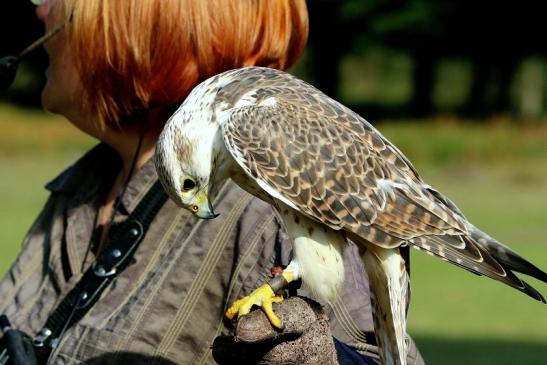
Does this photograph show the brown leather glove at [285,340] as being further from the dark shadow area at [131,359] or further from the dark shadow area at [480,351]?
the dark shadow area at [480,351]

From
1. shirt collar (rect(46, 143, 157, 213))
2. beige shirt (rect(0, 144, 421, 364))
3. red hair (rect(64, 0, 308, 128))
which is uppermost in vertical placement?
red hair (rect(64, 0, 308, 128))

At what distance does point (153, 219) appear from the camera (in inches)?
114

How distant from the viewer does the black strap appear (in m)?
2.81

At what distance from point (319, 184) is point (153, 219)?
515 mm

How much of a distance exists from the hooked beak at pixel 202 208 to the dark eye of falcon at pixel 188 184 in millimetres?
30

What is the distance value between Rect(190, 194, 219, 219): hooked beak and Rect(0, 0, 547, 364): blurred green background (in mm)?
5321

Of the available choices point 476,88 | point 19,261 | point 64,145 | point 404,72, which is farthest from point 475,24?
point 19,261

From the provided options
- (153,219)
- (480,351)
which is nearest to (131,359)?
(153,219)

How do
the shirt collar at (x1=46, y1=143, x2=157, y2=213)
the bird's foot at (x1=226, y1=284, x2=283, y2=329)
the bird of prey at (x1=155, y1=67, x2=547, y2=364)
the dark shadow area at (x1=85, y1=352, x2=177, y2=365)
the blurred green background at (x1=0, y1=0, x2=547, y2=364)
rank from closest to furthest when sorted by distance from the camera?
the bird's foot at (x1=226, y1=284, x2=283, y2=329) → the bird of prey at (x1=155, y1=67, x2=547, y2=364) → the dark shadow area at (x1=85, y1=352, x2=177, y2=365) → the shirt collar at (x1=46, y1=143, x2=157, y2=213) → the blurred green background at (x1=0, y1=0, x2=547, y2=364)

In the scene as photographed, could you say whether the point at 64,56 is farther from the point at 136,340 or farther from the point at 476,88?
the point at 476,88

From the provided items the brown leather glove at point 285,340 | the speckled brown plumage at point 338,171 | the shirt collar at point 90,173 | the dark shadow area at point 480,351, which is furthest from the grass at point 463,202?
the brown leather glove at point 285,340

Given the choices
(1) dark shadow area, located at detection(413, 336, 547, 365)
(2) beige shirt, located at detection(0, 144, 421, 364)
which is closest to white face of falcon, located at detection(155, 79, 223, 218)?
(2) beige shirt, located at detection(0, 144, 421, 364)

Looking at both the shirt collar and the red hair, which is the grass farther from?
the red hair

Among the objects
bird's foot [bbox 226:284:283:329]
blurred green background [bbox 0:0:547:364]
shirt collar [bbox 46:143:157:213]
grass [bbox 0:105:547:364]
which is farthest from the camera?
blurred green background [bbox 0:0:547:364]
